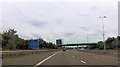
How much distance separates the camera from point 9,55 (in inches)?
1043

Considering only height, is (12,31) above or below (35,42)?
above

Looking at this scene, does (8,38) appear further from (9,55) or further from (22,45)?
(9,55)

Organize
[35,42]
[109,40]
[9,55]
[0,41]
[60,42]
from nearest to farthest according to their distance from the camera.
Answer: [9,55], [35,42], [0,41], [109,40], [60,42]

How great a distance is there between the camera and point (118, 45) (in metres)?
90.5

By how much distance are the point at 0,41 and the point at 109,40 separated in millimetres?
80751

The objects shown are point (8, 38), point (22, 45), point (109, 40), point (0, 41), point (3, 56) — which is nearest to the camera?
point (3, 56)

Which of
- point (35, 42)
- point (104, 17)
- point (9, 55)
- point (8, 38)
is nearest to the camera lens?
point (9, 55)

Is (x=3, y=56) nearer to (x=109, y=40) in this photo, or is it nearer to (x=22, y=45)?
(x=22, y=45)

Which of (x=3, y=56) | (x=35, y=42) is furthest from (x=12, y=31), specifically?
(x=3, y=56)

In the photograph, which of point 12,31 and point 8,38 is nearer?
point 8,38

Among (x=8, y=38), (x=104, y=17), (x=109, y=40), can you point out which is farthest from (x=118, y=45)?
(x=8, y=38)

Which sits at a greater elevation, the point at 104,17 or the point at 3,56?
the point at 104,17

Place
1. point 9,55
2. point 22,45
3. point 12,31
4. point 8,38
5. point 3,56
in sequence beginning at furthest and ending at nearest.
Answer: point 12,31 < point 22,45 < point 8,38 < point 9,55 < point 3,56

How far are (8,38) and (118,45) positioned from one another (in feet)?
185
